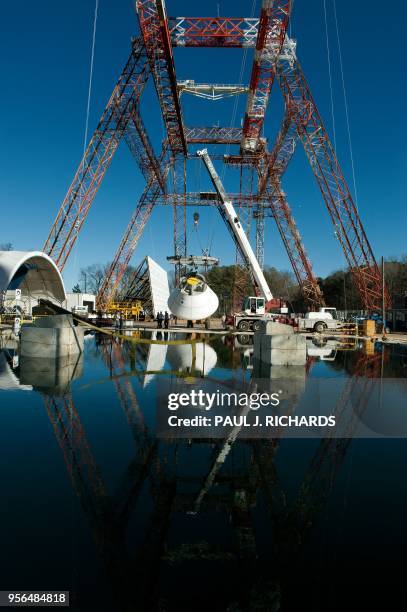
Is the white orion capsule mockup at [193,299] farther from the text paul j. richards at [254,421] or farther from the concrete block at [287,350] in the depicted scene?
the text paul j. richards at [254,421]

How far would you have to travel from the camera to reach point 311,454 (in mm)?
4637

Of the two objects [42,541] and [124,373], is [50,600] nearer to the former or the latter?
[42,541]

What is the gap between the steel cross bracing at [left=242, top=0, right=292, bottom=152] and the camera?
1956 cm

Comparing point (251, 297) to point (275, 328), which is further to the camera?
point (251, 297)

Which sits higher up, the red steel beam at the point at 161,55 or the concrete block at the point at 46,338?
the red steel beam at the point at 161,55

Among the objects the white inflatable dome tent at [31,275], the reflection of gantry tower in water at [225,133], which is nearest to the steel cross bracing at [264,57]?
the reflection of gantry tower in water at [225,133]

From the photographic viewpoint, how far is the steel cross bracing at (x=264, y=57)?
770 inches

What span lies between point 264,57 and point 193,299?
1332 centimetres

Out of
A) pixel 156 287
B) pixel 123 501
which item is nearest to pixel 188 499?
pixel 123 501

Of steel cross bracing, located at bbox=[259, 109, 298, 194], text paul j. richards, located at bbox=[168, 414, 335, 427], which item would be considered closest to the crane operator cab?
steel cross bracing, located at bbox=[259, 109, 298, 194]

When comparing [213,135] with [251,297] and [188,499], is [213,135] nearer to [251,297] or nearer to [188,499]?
[251,297]

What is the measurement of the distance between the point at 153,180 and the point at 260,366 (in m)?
29.2

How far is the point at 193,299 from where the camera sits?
82.1 feet

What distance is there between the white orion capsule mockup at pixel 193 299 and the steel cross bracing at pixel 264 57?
11678 mm
